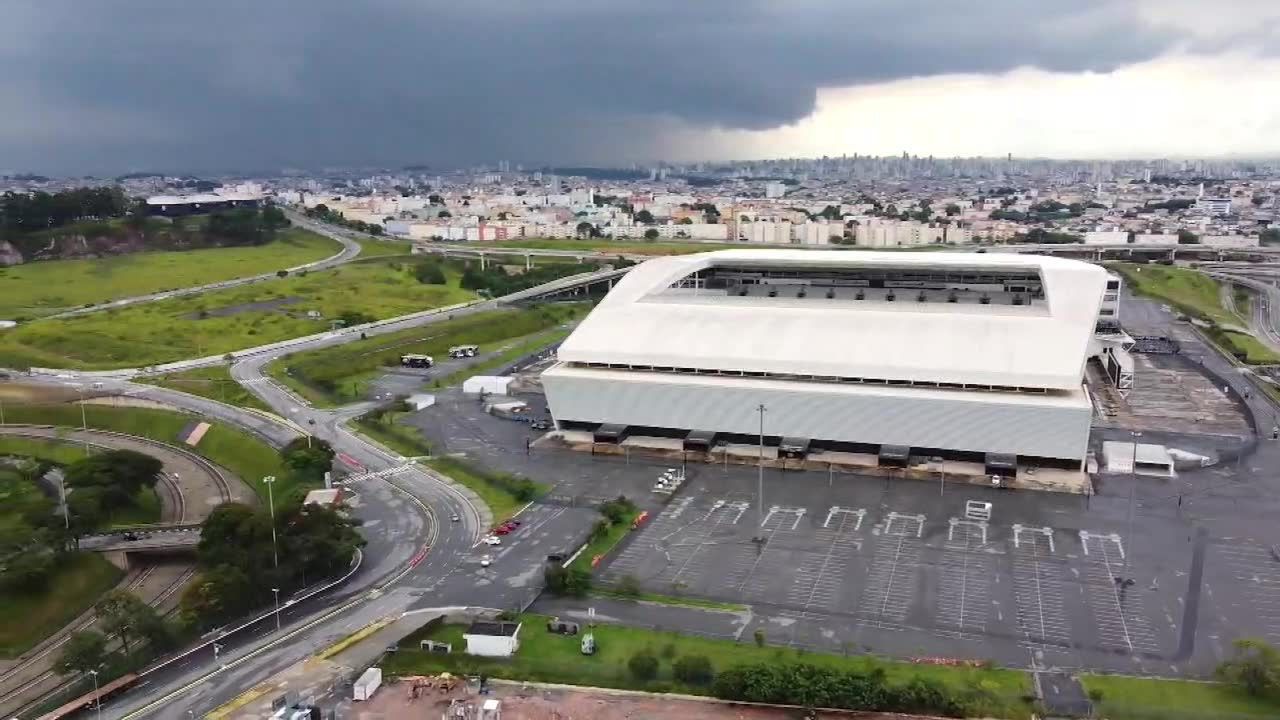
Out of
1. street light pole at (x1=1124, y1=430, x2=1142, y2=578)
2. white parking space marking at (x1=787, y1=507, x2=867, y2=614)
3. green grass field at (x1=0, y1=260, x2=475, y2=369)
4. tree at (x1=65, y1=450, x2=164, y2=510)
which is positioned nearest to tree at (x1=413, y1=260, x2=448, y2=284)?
green grass field at (x1=0, y1=260, x2=475, y2=369)

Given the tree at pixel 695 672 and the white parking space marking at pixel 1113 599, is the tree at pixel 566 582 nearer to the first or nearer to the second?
the tree at pixel 695 672

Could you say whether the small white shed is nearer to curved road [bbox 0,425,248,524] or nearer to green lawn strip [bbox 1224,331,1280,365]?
curved road [bbox 0,425,248,524]

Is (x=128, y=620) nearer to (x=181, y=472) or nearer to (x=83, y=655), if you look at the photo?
(x=83, y=655)

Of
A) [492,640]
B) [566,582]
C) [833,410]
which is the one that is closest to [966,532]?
[833,410]

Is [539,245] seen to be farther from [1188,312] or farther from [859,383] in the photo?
[859,383]

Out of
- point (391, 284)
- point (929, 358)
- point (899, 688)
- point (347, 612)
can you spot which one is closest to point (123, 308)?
point (391, 284)

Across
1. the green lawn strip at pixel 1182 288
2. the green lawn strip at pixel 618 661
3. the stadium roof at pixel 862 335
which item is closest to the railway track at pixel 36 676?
the green lawn strip at pixel 618 661
